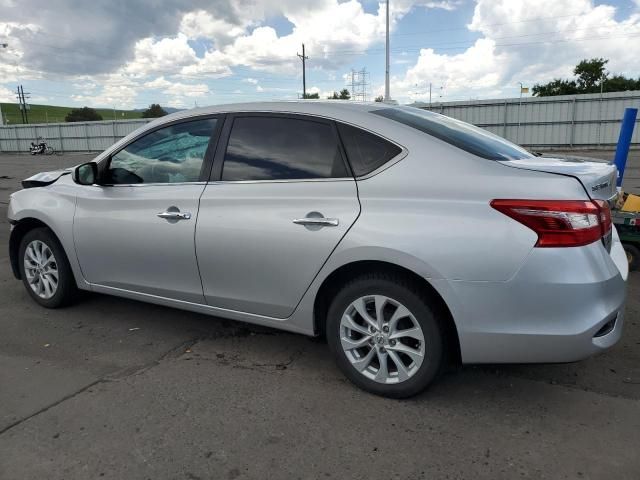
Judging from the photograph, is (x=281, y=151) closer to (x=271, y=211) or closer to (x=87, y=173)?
(x=271, y=211)

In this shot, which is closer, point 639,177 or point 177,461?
point 177,461

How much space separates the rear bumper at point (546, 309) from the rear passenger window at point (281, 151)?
107 cm

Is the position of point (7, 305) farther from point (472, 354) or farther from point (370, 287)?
point (472, 354)

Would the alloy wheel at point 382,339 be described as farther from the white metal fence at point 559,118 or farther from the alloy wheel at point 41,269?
the white metal fence at point 559,118

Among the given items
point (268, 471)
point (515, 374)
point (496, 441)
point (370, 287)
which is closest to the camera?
point (268, 471)

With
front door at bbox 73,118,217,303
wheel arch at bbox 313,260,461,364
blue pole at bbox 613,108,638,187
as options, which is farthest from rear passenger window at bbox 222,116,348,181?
blue pole at bbox 613,108,638,187

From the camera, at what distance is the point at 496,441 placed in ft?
8.62

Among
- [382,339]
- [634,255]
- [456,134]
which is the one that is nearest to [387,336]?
[382,339]

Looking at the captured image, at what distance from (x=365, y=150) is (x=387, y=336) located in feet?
3.49

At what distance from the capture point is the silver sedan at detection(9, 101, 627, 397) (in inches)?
101

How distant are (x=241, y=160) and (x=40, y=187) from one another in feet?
7.05

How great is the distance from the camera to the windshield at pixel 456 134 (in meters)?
2.97

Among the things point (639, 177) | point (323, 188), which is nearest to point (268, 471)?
point (323, 188)

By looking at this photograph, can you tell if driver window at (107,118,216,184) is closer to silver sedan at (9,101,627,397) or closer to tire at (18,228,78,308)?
silver sedan at (9,101,627,397)
